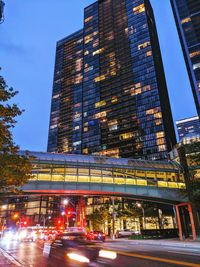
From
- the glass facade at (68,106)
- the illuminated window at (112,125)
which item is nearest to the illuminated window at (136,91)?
the illuminated window at (112,125)

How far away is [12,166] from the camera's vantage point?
45.4 feet

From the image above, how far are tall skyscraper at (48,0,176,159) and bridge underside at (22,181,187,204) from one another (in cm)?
7608

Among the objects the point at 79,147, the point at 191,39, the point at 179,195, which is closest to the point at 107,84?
the point at 79,147

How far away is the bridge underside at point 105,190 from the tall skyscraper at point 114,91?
7608 centimetres

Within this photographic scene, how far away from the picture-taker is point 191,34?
122812mm

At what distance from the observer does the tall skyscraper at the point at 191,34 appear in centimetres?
11260

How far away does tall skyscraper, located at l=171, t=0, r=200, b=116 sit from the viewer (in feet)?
369

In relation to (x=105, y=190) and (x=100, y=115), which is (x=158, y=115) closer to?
(x=100, y=115)

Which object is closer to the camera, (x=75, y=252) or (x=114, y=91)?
(x=75, y=252)

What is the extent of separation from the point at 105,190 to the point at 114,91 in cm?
11645

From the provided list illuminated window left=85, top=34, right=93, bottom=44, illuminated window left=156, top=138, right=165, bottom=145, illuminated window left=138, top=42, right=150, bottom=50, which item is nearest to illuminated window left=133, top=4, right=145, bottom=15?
illuminated window left=138, top=42, right=150, bottom=50

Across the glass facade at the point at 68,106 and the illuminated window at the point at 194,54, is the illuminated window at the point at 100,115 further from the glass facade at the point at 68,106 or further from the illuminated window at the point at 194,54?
the illuminated window at the point at 194,54

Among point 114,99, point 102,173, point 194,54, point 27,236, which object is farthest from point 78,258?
point 114,99

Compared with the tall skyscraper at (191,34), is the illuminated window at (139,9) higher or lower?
higher
